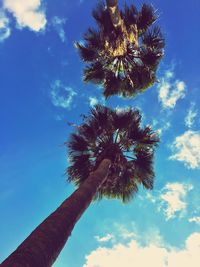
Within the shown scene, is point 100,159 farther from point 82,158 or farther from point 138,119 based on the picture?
point 138,119

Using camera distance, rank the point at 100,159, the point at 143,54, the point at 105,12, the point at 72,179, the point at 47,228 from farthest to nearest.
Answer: the point at 143,54 → the point at 105,12 → the point at 72,179 → the point at 100,159 → the point at 47,228

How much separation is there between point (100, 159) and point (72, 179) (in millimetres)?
1574

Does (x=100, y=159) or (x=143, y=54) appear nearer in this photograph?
(x=100, y=159)

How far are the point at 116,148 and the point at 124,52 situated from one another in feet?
15.3

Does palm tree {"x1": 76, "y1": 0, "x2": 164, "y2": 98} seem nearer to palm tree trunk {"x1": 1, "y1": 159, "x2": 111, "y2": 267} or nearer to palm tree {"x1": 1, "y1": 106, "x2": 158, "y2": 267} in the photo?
palm tree {"x1": 1, "y1": 106, "x2": 158, "y2": 267}

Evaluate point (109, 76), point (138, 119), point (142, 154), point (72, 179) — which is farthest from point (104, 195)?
point (109, 76)

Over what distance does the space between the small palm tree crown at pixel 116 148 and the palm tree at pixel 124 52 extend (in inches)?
82.7

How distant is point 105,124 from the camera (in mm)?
12891

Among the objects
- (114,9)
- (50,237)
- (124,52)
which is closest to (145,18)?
(124,52)

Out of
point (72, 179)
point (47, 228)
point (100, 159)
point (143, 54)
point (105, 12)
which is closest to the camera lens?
point (47, 228)

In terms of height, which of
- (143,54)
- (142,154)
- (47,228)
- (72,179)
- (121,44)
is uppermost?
(143,54)

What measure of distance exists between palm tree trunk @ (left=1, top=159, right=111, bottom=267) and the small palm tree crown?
5244 millimetres

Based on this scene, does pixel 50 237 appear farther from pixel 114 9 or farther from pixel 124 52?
pixel 124 52

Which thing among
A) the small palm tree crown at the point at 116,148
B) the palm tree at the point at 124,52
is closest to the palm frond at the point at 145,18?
the palm tree at the point at 124,52
